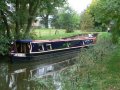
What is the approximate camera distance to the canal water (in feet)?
42.6

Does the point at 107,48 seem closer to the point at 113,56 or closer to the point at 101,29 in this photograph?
the point at 113,56

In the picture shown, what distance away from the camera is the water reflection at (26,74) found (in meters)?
13.0

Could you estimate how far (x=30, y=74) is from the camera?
1611 cm

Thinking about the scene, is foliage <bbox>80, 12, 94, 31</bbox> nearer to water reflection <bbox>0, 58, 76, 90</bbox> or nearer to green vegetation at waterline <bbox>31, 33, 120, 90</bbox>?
water reflection <bbox>0, 58, 76, 90</bbox>

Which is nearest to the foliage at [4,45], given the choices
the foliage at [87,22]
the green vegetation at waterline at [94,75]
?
the green vegetation at waterline at [94,75]

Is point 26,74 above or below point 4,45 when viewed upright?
below

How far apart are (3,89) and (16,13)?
9.79 metres

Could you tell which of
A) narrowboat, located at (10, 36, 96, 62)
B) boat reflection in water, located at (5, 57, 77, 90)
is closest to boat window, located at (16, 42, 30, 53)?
narrowboat, located at (10, 36, 96, 62)

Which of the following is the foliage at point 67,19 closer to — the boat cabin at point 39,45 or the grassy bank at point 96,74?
the boat cabin at point 39,45

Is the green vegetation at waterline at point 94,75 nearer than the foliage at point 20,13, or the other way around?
the green vegetation at waterline at point 94,75

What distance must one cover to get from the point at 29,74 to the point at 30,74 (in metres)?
0.05

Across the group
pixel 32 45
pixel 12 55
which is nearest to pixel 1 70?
pixel 12 55

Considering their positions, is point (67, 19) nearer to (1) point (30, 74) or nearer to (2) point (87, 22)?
(2) point (87, 22)

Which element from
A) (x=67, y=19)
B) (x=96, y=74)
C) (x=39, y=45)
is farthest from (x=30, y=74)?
(x=67, y=19)
